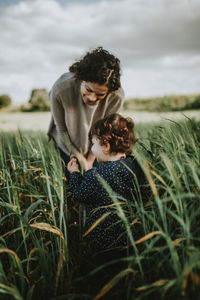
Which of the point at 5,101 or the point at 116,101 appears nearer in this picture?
the point at 116,101

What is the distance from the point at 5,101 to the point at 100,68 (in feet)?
66.2

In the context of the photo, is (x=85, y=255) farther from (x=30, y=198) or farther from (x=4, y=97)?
(x=4, y=97)

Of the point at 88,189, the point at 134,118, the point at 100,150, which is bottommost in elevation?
the point at 88,189

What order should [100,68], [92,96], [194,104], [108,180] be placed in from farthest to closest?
[194,104], [92,96], [100,68], [108,180]

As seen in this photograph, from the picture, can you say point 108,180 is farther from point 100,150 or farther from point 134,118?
point 134,118

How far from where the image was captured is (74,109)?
74.3 inches

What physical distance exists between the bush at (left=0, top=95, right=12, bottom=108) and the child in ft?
→ 64.5

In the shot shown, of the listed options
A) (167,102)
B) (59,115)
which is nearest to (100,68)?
(59,115)

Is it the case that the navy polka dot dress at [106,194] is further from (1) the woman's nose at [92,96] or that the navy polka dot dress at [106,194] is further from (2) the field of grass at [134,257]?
(1) the woman's nose at [92,96]

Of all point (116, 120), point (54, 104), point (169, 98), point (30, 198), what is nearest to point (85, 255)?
point (30, 198)

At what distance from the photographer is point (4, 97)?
19.5 metres

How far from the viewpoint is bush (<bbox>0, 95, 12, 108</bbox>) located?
61.9 ft

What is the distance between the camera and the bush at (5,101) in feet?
61.9

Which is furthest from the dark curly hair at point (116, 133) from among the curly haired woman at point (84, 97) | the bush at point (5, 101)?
the bush at point (5, 101)
